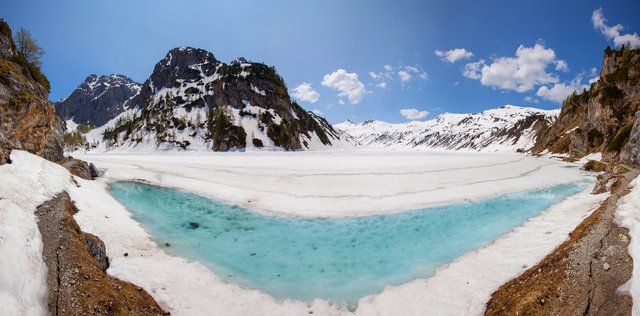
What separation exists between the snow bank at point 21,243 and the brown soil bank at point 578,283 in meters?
13.5

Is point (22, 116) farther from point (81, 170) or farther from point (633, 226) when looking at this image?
point (633, 226)

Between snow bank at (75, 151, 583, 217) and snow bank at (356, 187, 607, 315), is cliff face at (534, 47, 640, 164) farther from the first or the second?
snow bank at (356, 187, 607, 315)

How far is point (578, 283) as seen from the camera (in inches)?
342

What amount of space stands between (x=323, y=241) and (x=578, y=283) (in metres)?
12.3

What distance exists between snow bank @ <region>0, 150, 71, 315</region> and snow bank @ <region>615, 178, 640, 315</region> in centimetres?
1528

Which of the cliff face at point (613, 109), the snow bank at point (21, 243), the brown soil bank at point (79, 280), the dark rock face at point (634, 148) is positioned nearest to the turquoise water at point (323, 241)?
the brown soil bank at point (79, 280)

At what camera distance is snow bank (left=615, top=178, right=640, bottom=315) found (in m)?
7.50

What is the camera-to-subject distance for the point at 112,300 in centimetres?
841

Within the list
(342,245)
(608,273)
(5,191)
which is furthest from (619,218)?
(5,191)

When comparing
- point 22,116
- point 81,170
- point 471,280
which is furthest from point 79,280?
point 81,170

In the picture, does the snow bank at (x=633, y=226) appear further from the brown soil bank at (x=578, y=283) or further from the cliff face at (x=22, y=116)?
the cliff face at (x=22, y=116)

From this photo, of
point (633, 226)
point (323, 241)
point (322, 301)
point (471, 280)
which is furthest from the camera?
point (323, 241)

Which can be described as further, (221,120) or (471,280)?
(221,120)

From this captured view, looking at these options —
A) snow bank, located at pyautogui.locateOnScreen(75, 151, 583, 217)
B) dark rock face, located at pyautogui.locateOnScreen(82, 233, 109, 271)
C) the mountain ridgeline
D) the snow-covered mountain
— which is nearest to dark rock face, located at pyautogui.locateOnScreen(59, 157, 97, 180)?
snow bank, located at pyautogui.locateOnScreen(75, 151, 583, 217)
